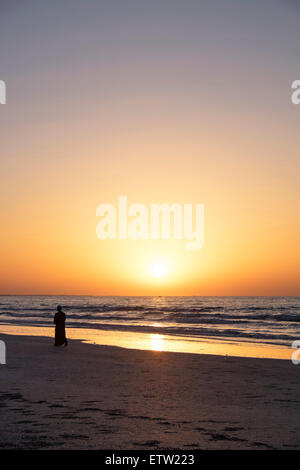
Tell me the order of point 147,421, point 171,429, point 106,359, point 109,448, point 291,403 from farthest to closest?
1. point 106,359
2. point 291,403
3. point 147,421
4. point 171,429
5. point 109,448

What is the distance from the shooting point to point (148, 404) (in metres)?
9.32

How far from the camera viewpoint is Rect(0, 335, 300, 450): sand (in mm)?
6801

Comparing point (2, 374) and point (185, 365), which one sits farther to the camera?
point (185, 365)

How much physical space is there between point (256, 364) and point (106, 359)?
507 centimetres

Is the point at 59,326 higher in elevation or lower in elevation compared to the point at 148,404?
higher

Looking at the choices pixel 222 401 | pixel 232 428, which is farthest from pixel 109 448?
pixel 222 401

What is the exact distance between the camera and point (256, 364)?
1591cm

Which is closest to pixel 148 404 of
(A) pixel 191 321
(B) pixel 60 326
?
(B) pixel 60 326

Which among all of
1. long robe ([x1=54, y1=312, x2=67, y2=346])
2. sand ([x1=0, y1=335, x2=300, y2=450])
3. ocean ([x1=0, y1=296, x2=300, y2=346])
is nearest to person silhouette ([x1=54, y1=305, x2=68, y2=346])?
long robe ([x1=54, y1=312, x2=67, y2=346])

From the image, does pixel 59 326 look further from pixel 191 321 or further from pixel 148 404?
pixel 191 321

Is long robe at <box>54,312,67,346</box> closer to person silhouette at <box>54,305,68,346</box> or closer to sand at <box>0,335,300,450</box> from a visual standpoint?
person silhouette at <box>54,305,68,346</box>

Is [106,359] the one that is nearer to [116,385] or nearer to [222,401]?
[116,385]

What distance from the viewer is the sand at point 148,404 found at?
6.80 meters

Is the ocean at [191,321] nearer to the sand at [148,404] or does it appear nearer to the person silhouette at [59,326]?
the person silhouette at [59,326]
